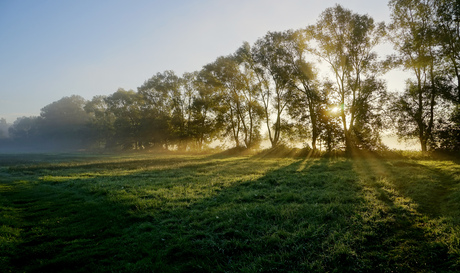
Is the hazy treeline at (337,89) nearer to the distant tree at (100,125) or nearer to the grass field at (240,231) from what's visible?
the grass field at (240,231)

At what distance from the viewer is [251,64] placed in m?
45.9

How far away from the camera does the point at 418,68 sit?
28.9 metres

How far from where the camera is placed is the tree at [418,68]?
27.4 m

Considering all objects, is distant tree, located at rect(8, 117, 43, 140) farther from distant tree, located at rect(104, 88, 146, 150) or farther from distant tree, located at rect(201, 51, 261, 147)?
distant tree, located at rect(201, 51, 261, 147)

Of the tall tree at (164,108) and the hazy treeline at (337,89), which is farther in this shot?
the tall tree at (164,108)

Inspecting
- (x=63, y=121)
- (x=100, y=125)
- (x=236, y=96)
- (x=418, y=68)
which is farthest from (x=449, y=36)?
(x=63, y=121)

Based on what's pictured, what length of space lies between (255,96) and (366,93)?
2102 cm

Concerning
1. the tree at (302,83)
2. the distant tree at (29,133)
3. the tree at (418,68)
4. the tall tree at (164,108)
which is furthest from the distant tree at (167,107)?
the distant tree at (29,133)

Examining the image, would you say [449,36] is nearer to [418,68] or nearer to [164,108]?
[418,68]

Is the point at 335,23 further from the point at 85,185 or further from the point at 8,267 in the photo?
the point at 8,267

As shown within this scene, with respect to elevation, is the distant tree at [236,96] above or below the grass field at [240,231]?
above

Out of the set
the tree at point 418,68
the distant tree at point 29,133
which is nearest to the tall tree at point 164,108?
the tree at point 418,68

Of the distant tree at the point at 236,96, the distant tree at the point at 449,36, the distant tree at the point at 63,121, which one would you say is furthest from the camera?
the distant tree at the point at 63,121

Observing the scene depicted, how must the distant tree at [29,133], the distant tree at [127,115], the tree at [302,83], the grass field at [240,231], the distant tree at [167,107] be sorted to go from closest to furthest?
the grass field at [240,231]
the tree at [302,83]
the distant tree at [167,107]
the distant tree at [127,115]
the distant tree at [29,133]
